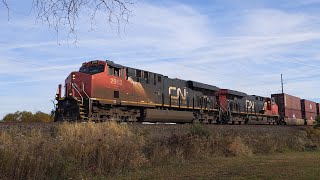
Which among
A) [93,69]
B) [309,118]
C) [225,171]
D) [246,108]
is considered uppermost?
[93,69]

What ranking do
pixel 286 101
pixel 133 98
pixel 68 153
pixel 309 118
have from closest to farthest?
pixel 68 153
pixel 133 98
pixel 286 101
pixel 309 118

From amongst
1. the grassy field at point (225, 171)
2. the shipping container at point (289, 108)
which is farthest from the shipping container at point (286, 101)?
the grassy field at point (225, 171)

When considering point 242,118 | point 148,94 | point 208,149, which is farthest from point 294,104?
point 208,149

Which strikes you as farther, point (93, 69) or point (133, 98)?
point (133, 98)

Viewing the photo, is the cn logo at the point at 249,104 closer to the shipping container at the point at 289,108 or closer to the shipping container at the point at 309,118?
the shipping container at the point at 289,108

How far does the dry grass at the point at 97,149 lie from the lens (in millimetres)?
8500

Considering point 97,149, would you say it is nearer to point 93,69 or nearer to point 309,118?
point 93,69

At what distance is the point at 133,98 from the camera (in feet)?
72.5

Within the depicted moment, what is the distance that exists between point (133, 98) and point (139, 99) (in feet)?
2.02

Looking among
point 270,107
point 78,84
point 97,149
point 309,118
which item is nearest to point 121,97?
point 78,84

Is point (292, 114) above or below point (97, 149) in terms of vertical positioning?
above

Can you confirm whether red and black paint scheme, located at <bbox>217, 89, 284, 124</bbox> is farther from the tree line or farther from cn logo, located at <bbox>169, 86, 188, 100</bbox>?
the tree line

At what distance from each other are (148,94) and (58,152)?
14.8 m

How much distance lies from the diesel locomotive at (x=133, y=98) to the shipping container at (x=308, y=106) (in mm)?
24863
